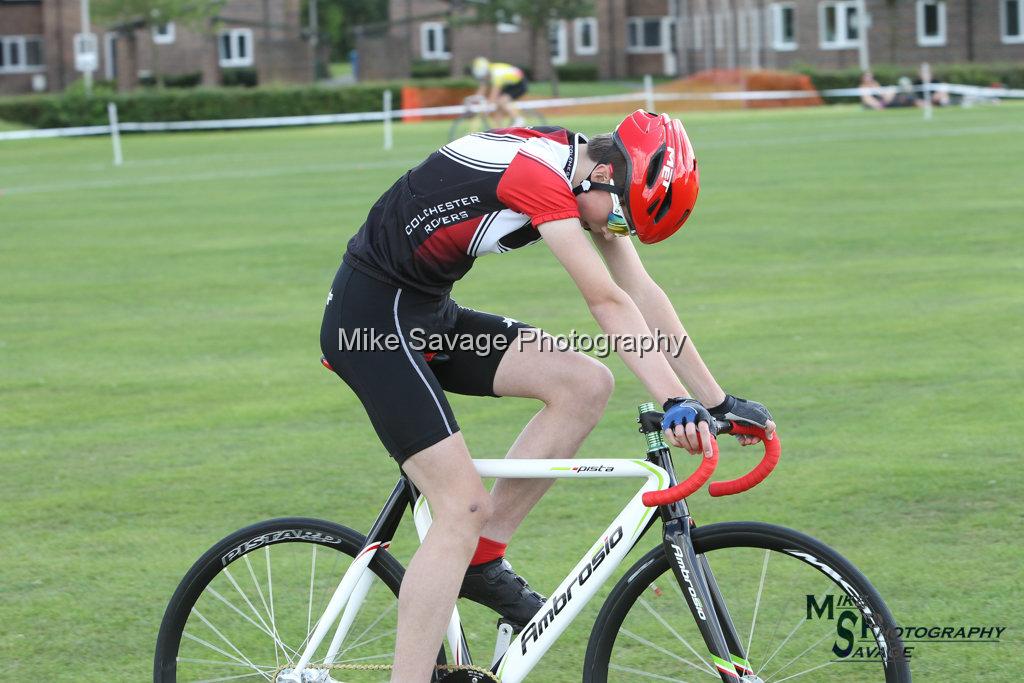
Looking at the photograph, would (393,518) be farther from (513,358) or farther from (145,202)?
(145,202)

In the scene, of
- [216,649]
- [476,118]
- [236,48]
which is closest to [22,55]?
Answer: [236,48]

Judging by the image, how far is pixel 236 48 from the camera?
82312mm

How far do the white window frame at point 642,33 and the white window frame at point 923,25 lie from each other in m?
19.4

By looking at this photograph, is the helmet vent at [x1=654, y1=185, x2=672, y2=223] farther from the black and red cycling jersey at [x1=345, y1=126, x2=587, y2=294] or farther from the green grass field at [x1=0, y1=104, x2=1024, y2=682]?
the green grass field at [x1=0, y1=104, x2=1024, y2=682]

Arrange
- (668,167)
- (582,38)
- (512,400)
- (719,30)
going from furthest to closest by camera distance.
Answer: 1. (582,38)
2. (719,30)
3. (512,400)
4. (668,167)

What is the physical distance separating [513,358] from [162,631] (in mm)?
1384

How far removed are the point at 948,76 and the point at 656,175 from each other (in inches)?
1928

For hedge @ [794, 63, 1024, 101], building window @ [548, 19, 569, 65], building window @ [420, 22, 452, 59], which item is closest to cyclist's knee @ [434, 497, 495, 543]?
hedge @ [794, 63, 1024, 101]

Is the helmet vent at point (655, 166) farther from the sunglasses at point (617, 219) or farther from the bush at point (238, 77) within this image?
the bush at point (238, 77)

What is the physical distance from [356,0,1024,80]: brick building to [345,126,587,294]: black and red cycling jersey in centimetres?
5776

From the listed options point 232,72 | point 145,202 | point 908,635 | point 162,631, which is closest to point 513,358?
point 162,631

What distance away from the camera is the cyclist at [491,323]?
12.4 ft

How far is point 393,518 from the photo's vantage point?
4.21 m

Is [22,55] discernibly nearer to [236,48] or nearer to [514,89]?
[236,48]
